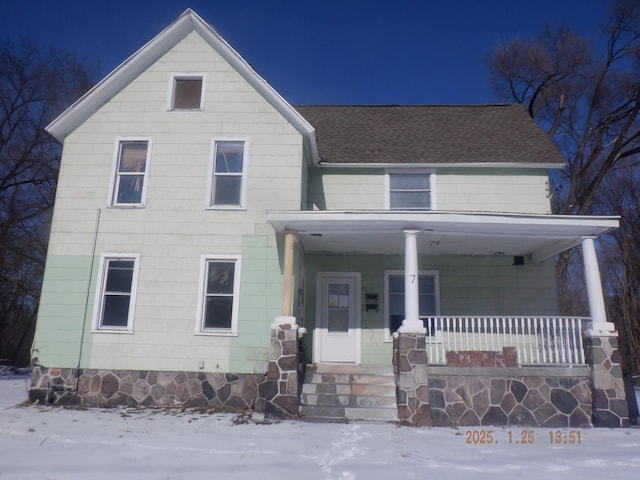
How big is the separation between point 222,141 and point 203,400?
16.3 ft

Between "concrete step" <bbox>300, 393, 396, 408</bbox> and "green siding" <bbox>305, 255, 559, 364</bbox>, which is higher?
"green siding" <bbox>305, 255, 559, 364</bbox>

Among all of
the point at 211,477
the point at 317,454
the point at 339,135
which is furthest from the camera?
the point at 339,135

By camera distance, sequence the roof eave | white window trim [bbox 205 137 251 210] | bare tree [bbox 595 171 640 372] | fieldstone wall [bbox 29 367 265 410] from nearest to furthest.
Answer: fieldstone wall [bbox 29 367 265 410]
white window trim [bbox 205 137 251 210]
the roof eave
bare tree [bbox 595 171 640 372]

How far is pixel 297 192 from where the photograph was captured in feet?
29.6

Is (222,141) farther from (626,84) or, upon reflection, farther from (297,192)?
(626,84)

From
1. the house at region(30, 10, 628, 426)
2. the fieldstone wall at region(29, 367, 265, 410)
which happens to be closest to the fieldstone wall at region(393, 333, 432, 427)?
the house at region(30, 10, 628, 426)

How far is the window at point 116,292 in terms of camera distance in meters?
8.62

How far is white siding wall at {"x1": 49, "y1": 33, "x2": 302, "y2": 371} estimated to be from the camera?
27.8 feet

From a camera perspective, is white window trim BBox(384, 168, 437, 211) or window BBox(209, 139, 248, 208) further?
white window trim BBox(384, 168, 437, 211)

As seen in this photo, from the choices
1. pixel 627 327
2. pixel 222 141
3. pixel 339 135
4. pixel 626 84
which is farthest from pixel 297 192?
pixel 626 84

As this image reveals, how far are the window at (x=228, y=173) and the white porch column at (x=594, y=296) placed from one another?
6.27 meters

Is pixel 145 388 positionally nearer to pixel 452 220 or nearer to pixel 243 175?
pixel 243 175

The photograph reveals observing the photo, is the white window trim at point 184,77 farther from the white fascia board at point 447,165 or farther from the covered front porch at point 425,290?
the covered front porch at point 425,290

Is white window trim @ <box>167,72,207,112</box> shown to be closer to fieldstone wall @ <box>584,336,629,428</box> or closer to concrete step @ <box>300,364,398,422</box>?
concrete step @ <box>300,364,398,422</box>
